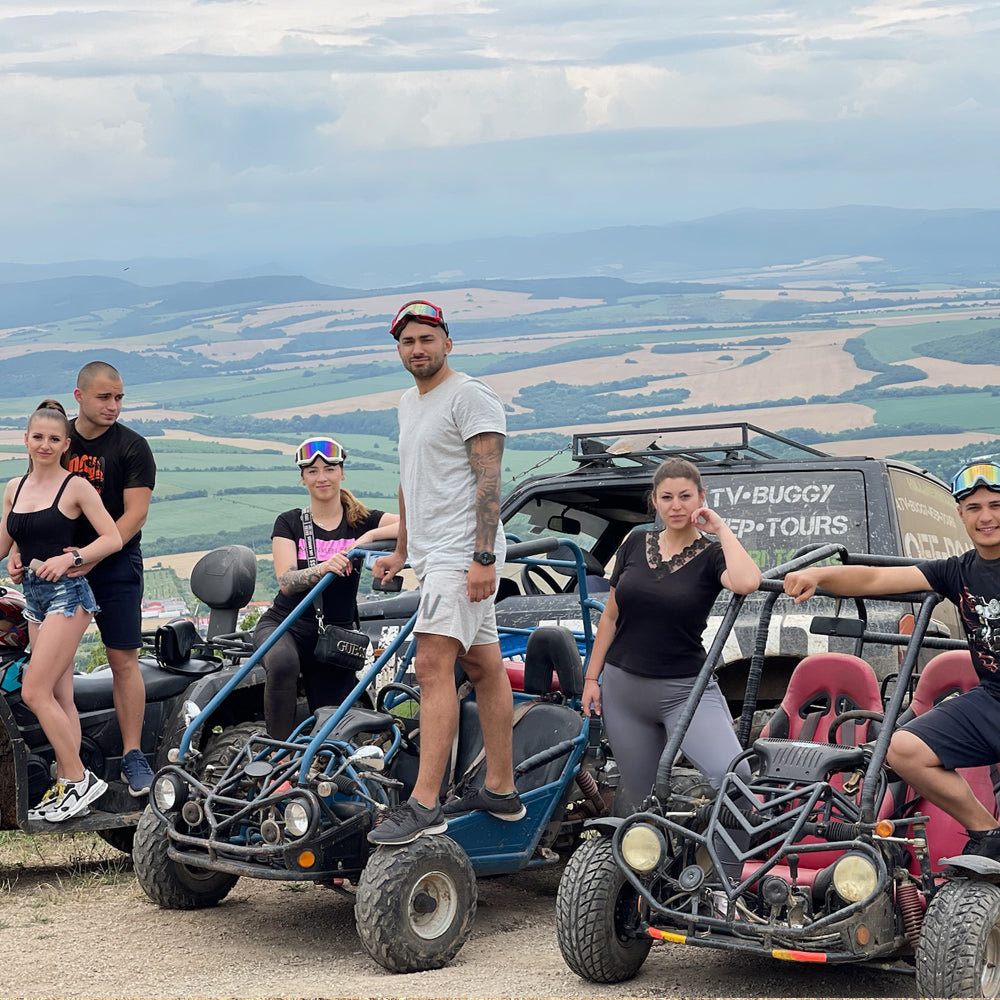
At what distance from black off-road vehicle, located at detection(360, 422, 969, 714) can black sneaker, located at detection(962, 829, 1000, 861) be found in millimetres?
2252

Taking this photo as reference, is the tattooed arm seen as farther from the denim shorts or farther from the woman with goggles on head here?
the denim shorts

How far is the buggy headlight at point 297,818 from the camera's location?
5901 millimetres

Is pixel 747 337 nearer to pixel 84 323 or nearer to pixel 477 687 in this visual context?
pixel 84 323

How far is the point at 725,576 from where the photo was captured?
5836 mm

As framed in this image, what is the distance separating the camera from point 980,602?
17.5 feet

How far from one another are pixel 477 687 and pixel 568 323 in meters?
99.6

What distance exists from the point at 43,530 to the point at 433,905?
253 cm

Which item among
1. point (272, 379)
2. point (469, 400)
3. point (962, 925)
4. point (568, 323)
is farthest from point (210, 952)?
point (568, 323)

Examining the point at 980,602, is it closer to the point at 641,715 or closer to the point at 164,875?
the point at 641,715

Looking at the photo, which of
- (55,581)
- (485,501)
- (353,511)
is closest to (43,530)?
(55,581)

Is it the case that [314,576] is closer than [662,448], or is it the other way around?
[314,576]

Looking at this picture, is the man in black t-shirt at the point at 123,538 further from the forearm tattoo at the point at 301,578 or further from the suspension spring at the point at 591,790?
the suspension spring at the point at 591,790

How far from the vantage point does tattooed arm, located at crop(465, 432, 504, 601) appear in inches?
236

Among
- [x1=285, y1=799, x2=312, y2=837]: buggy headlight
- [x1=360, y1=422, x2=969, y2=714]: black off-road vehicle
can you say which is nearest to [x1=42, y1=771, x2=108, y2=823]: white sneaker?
[x1=285, y1=799, x2=312, y2=837]: buggy headlight
